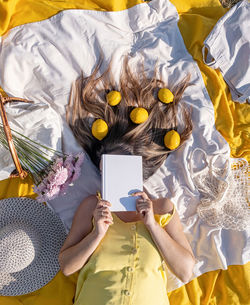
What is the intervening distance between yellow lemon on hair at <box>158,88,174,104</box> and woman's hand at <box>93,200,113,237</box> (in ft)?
2.48

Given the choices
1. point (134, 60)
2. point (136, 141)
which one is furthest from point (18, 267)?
point (134, 60)

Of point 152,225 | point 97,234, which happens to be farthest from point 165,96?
point 97,234

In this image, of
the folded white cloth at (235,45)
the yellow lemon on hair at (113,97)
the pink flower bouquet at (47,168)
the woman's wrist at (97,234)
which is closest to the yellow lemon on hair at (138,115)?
the yellow lemon on hair at (113,97)

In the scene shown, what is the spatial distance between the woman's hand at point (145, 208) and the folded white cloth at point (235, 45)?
0.92 m

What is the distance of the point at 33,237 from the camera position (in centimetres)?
168

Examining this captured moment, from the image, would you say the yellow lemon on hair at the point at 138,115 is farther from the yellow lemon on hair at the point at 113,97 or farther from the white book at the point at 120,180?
the white book at the point at 120,180

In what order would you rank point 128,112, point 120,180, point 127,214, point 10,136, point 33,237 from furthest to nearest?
point 128,112, point 127,214, point 33,237, point 120,180, point 10,136

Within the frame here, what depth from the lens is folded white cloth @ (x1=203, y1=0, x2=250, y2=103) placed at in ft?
6.52

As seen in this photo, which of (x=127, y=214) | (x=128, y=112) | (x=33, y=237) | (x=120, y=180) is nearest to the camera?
(x=120, y=180)

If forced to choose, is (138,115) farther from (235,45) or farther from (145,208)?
(235,45)

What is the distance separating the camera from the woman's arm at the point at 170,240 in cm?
164

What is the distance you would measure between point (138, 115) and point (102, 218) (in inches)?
24.7

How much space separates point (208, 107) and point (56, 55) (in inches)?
37.8

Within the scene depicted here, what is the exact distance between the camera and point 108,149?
1.74m
